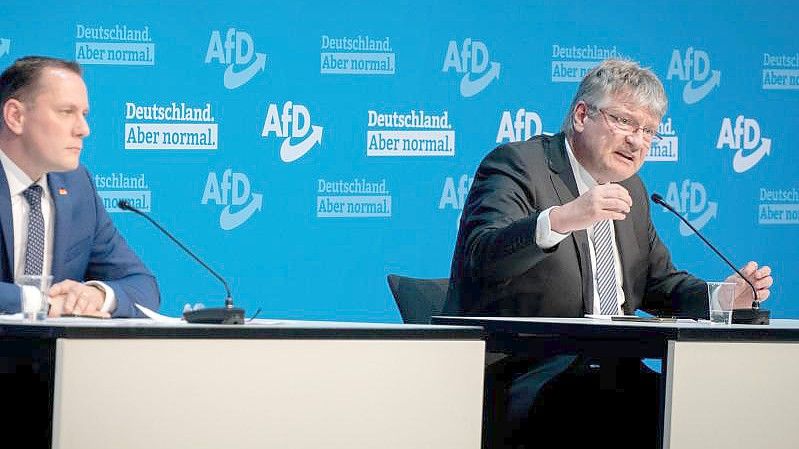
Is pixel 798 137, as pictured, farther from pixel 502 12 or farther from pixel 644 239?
pixel 644 239

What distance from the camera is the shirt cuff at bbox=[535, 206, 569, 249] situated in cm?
373

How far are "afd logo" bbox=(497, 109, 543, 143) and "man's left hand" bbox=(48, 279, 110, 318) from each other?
3293mm

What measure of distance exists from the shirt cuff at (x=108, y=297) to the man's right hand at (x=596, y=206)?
1239 millimetres

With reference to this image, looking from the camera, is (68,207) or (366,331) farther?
(68,207)

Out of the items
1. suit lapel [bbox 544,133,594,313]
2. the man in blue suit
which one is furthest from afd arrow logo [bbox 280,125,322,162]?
the man in blue suit

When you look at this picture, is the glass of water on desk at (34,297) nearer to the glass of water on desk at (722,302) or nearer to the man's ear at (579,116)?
the glass of water on desk at (722,302)

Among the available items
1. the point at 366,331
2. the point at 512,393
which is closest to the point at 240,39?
the point at 512,393

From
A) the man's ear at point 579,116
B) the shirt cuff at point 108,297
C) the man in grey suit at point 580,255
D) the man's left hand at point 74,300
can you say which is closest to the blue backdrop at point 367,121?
the man in grey suit at point 580,255

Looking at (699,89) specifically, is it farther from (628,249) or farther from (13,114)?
(13,114)

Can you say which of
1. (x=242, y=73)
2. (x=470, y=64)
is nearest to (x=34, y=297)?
(x=242, y=73)

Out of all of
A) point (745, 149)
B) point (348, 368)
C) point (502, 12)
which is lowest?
point (348, 368)

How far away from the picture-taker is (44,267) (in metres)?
3.71

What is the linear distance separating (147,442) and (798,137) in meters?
5.01

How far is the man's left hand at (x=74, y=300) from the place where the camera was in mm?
3305
